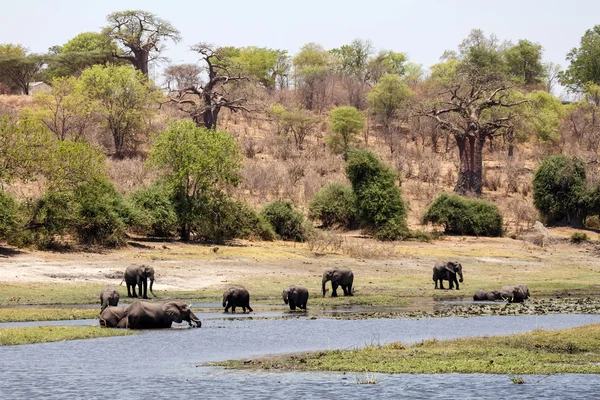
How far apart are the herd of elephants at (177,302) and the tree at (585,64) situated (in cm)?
7528

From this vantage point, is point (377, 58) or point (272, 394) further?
point (377, 58)

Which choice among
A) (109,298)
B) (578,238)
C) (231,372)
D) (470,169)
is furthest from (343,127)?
(231,372)

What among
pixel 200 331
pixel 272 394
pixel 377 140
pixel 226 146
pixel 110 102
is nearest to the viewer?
pixel 272 394

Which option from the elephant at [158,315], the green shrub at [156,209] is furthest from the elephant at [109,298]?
the green shrub at [156,209]

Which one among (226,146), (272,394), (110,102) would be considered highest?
(110,102)

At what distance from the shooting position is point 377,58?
118 m

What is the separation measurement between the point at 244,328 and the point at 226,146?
83.8 ft

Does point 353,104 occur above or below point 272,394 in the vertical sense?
above

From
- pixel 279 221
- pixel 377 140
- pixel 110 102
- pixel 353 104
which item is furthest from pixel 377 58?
pixel 279 221

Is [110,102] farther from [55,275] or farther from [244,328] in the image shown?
[244,328]

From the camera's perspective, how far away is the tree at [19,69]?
9119cm

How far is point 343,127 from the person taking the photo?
268ft

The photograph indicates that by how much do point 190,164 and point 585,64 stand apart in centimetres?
7410

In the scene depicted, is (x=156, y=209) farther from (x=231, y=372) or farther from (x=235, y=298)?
(x=231, y=372)
